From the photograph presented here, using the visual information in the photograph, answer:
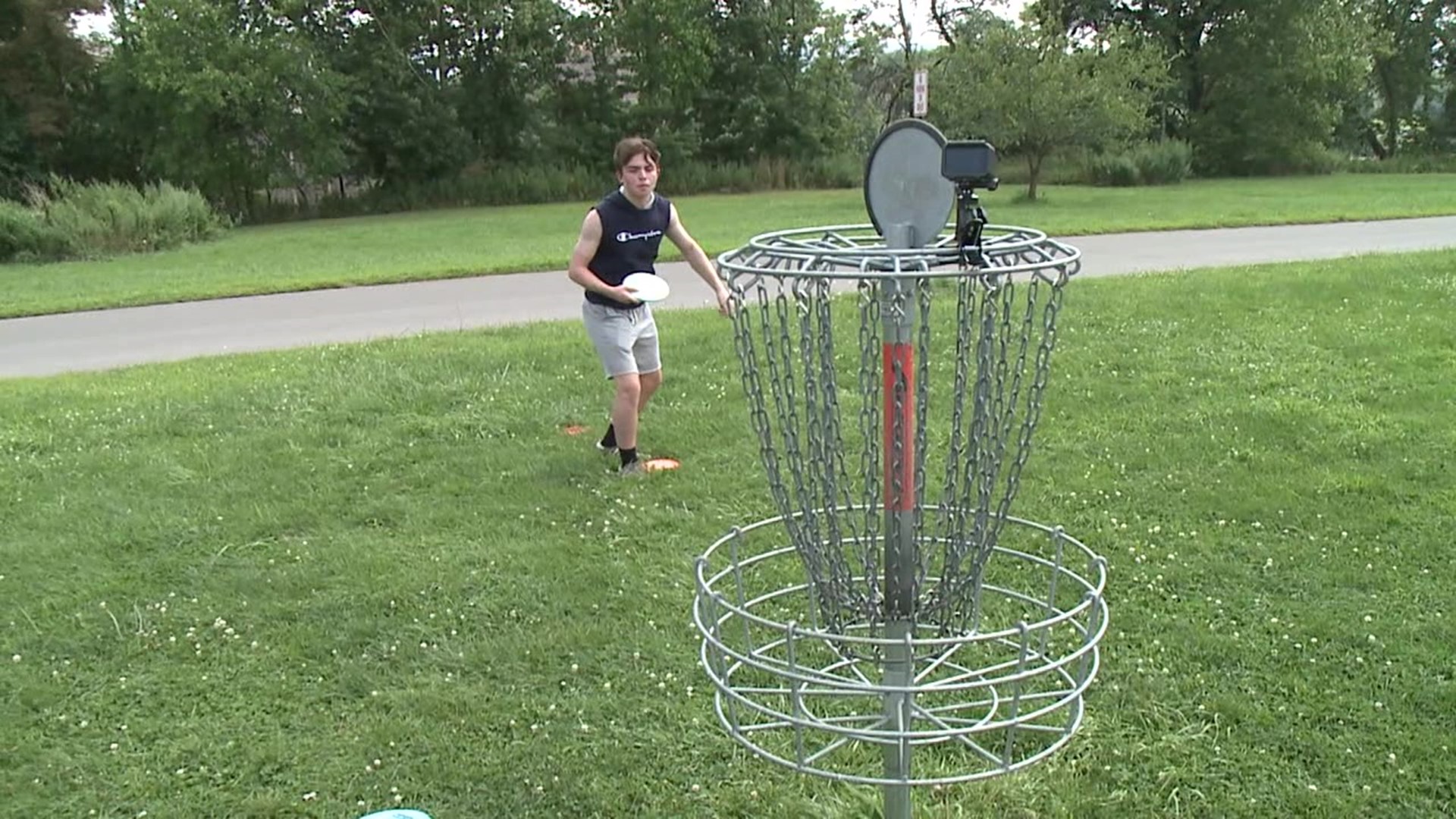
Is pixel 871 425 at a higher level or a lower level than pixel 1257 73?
lower

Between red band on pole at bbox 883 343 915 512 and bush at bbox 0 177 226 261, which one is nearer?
red band on pole at bbox 883 343 915 512

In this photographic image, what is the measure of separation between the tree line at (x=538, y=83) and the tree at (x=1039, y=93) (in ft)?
7.40

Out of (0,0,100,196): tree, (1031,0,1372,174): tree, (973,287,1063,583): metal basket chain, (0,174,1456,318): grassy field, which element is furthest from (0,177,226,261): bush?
(1031,0,1372,174): tree

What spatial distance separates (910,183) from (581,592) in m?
3.07

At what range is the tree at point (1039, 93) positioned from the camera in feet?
69.9

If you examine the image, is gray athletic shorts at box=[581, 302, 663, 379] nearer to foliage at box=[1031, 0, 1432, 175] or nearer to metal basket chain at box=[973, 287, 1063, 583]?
metal basket chain at box=[973, 287, 1063, 583]

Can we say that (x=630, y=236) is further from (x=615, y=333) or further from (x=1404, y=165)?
(x=1404, y=165)

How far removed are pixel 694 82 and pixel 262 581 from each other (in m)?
29.2

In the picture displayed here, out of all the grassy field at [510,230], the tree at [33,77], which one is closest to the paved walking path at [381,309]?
the grassy field at [510,230]

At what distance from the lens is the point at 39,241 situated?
1889cm

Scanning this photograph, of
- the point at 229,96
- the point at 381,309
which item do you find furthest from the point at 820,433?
the point at 229,96

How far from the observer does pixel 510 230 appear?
71.2 ft

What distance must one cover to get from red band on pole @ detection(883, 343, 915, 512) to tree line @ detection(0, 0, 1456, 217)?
23.9m

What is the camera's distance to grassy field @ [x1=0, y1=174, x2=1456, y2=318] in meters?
14.0
